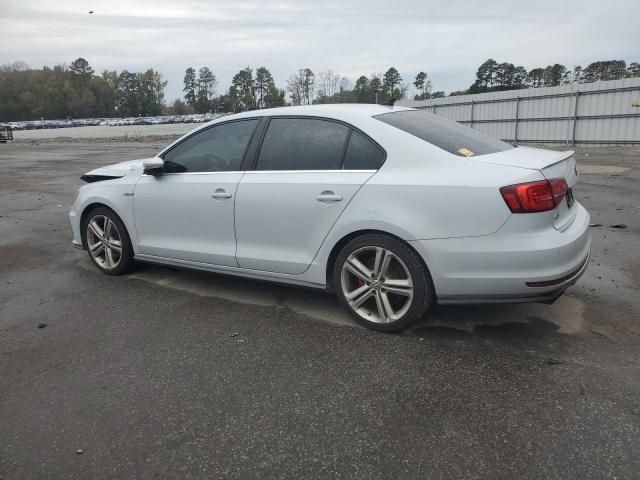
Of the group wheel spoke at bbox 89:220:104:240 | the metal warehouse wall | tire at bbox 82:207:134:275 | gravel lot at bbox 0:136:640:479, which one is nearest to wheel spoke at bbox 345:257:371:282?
gravel lot at bbox 0:136:640:479

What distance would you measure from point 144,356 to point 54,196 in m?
8.79

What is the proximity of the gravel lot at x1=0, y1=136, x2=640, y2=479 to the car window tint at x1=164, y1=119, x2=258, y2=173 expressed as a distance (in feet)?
3.70

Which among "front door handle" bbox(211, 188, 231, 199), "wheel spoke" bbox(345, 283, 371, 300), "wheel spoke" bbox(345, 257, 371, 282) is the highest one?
"front door handle" bbox(211, 188, 231, 199)

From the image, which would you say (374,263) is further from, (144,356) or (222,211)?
(144,356)

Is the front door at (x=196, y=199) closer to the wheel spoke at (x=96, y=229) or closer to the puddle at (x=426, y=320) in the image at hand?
the puddle at (x=426, y=320)

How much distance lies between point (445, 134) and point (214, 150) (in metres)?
1.95

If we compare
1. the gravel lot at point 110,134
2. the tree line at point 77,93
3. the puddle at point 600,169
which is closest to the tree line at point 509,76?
the gravel lot at point 110,134

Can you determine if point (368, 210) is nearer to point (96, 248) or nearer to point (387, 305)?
point (387, 305)

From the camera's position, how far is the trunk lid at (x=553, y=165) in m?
3.43

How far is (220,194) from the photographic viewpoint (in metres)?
4.36

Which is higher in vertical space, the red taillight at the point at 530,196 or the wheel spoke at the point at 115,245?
the red taillight at the point at 530,196

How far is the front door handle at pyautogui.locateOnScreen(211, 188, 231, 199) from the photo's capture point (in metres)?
4.33

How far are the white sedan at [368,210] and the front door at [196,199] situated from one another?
0.04 ft

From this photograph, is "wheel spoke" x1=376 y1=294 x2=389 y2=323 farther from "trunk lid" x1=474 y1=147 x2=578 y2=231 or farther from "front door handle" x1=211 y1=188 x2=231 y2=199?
"front door handle" x1=211 y1=188 x2=231 y2=199
